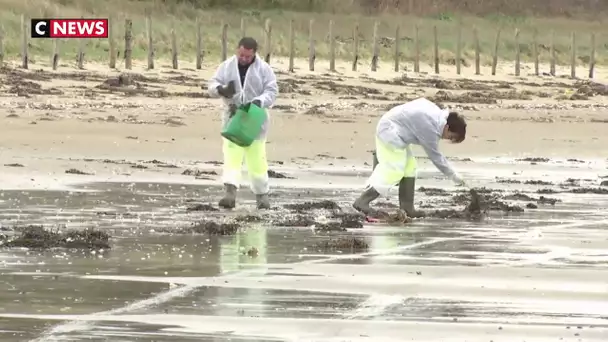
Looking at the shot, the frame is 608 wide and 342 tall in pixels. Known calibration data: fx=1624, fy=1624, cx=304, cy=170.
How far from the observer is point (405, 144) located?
15180mm

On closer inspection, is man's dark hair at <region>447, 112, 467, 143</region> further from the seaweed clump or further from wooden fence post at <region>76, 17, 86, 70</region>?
wooden fence post at <region>76, 17, 86, 70</region>

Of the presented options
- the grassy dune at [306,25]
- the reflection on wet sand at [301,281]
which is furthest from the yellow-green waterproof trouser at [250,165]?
the grassy dune at [306,25]

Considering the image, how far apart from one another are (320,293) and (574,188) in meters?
10.3

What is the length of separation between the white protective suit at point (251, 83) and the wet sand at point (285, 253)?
3.63ft

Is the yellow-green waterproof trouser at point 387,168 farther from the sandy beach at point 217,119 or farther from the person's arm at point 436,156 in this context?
the sandy beach at point 217,119

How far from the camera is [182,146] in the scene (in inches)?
972

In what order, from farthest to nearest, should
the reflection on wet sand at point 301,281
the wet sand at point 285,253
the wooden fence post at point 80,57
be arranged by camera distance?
the wooden fence post at point 80,57
the wet sand at point 285,253
the reflection on wet sand at point 301,281

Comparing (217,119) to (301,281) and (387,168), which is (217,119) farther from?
(301,281)

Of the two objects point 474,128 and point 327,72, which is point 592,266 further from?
point 327,72

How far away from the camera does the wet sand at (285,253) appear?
28.2ft

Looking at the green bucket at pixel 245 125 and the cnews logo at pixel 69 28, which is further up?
the cnews logo at pixel 69 28

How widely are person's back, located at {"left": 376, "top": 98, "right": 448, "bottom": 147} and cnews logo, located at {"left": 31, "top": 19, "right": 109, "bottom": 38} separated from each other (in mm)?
35003

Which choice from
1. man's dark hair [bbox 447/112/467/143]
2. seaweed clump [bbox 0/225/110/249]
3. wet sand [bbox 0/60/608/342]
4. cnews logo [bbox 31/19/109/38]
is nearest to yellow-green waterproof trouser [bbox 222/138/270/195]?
wet sand [bbox 0/60/608/342]

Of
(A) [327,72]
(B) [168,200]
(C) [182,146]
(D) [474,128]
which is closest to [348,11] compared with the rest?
(A) [327,72]
